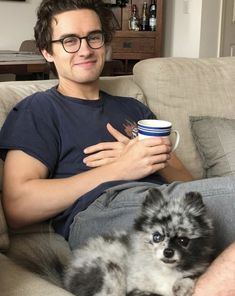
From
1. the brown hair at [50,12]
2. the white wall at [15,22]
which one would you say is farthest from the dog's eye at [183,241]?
the white wall at [15,22]

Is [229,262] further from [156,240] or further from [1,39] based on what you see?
[1,39]

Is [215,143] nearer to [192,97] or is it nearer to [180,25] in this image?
[192,97]

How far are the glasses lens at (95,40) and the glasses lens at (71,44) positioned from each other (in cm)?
4

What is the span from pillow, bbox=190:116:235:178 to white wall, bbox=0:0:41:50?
314 cm

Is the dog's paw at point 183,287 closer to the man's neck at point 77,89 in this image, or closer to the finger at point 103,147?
the finger at point 103,147

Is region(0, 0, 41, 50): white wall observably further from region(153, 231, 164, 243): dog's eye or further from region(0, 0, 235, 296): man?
region(153, 231, 164, 243): dog's eye

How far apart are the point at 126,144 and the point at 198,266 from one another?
514 mm

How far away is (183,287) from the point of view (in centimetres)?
99

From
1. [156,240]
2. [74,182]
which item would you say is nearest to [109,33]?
[74,182]

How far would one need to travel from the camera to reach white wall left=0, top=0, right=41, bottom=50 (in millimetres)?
4582

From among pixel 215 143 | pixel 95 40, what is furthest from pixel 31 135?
pixel 215 143

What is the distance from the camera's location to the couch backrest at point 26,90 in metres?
1.33

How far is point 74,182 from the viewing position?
1.35m

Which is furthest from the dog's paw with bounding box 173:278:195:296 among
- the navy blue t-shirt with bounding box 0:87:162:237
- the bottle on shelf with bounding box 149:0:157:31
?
the bottle on shelf with bounding box 149:0:157:31
